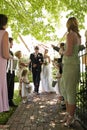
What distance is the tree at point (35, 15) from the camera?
53.6 feet

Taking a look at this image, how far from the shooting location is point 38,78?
15312 millimetres

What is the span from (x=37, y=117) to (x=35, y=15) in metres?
9.00

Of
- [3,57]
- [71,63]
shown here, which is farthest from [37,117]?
[3,57]

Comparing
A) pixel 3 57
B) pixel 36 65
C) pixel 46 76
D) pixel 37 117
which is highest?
pixel 3 57

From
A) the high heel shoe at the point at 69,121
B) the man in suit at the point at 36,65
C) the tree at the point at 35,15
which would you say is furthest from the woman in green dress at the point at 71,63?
the tree at the point at 35,15

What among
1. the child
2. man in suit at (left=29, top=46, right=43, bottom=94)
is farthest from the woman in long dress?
man in suit at (left=29, top=46, right=43, bottom=94)

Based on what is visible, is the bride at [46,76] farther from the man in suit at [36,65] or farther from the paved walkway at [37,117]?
A: the paved walkway at [37,117]

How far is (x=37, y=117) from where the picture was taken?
924cm

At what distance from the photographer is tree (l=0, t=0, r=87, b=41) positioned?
16328 mm

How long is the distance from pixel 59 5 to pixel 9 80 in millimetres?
5961

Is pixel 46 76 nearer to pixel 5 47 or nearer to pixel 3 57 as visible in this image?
pixel 3 57

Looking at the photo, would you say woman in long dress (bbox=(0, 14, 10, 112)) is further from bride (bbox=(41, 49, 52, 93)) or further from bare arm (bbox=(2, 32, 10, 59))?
bride (bbox=(41, 49, 52, 93))

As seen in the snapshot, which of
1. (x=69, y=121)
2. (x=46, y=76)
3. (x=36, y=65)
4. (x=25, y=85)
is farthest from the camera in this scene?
(x=46, y=76)

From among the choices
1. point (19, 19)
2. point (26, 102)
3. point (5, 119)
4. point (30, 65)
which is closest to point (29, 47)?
point (19, 19)
